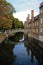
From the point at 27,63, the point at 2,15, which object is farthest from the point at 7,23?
the point at 27,63

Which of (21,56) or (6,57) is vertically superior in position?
(6,57)

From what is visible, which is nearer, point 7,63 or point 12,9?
point 7,63

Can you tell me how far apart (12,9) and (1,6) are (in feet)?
36.8

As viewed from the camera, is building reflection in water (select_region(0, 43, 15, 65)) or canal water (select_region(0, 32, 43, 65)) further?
canal water (select_region(0, 32, 43, 65))

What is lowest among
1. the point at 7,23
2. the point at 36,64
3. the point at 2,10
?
the point at 36,64

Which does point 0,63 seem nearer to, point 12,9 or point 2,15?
point 2,15

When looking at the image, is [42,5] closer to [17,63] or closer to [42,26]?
[42,26]

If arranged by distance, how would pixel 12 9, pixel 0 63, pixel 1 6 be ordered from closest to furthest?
1. pixel 0 63
2. pixel 1 6
3. pixel 12 9

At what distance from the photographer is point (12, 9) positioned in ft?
195

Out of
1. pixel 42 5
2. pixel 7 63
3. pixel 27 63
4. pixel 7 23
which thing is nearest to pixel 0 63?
pixel 7 63

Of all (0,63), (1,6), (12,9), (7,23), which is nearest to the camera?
(0,63)

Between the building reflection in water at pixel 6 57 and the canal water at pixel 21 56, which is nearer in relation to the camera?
the building reflection in water at pixel 6 57

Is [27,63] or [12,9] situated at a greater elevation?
[12,9]

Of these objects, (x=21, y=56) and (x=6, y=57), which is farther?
(x=21, y=56)
